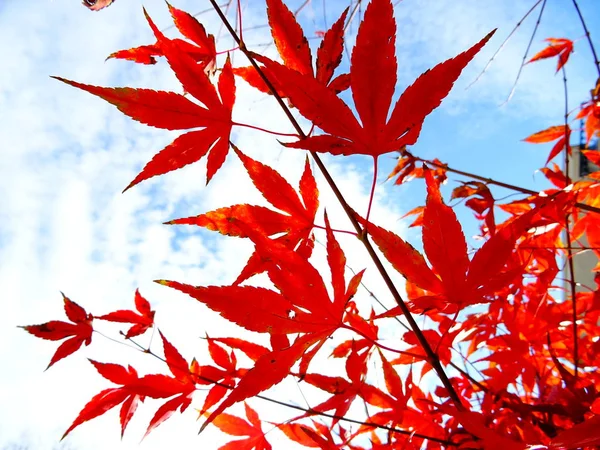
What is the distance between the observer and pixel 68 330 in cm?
81

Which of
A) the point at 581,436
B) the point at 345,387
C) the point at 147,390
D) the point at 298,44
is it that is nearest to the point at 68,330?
the point at 147,390

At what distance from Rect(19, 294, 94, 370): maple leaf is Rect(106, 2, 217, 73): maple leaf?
0.48m

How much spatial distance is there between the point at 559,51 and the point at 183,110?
1357 mm

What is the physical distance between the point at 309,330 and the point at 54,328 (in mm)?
590

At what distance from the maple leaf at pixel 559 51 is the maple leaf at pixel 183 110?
3.92 ft

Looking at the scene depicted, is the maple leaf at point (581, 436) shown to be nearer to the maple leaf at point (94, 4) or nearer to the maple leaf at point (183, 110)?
the maple leaf at point (183, 110)

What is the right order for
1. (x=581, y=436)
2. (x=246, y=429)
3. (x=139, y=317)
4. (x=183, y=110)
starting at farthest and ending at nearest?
(x=139, y=317)
(x=246, y=429)
(x=183, y=110)
(x=581, y=436)

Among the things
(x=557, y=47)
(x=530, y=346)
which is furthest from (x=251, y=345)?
(x=557, y=47)

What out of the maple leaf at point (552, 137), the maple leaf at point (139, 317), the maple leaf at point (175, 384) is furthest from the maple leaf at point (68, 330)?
the maple leaf at point (552, 137)

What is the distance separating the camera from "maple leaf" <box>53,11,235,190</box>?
40 cm

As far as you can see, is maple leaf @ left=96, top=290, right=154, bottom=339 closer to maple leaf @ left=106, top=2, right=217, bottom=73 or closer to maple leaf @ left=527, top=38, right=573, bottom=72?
maple leaf @ left=106, top=2, right=217, bottom=73

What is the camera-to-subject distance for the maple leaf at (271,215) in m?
0.45

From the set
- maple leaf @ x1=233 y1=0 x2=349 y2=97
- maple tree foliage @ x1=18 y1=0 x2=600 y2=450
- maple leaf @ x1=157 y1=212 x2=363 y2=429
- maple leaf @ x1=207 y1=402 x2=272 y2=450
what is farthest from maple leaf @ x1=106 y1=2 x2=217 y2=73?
maple leaf @ x1=207 y1=402 x2=272 y2=450

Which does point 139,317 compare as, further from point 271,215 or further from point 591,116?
point 591,116
